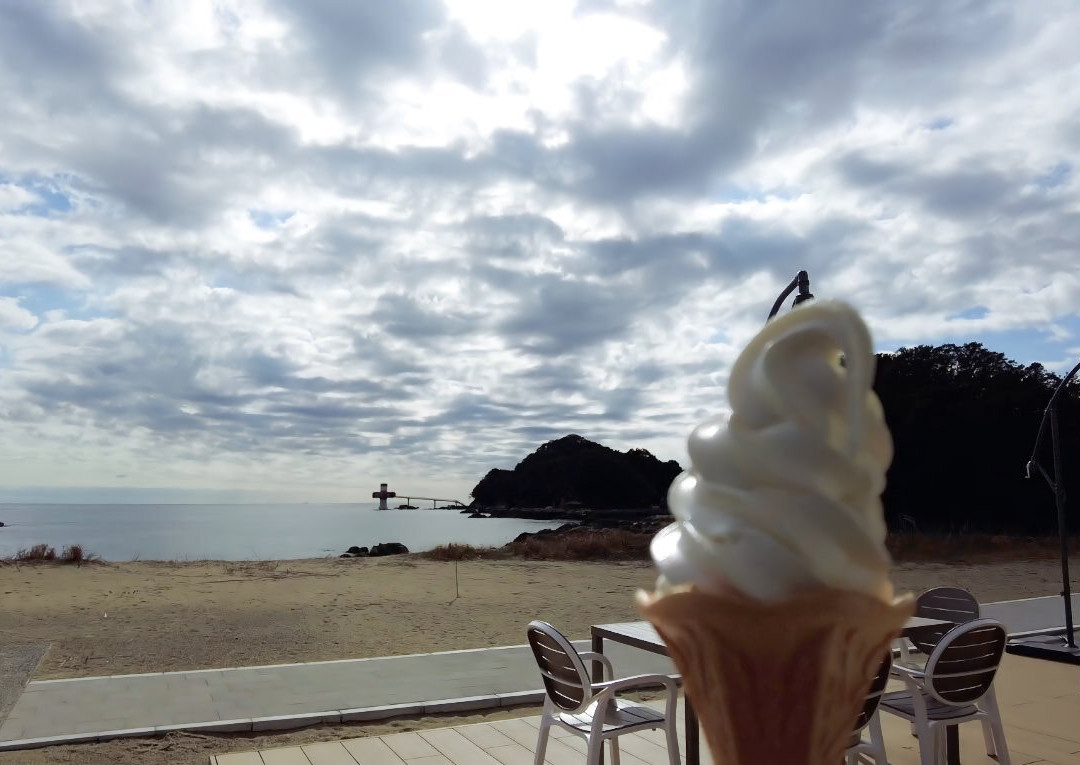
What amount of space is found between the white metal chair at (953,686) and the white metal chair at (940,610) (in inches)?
41.7

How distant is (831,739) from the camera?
1.03m

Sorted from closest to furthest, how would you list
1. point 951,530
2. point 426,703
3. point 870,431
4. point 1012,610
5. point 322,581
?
point 870,431
point 426,703
point 1012,610
point 322,581
point 951,530

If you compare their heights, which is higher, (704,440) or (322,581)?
(704,440)

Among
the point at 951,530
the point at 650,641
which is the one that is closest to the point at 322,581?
the point at 650,641

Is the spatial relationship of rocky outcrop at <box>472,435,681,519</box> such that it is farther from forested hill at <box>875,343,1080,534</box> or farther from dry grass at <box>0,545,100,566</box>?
dry grass at <box>0,545,100,566</box>

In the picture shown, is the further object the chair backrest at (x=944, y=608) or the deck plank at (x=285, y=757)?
the chair backrest at (x=944, y=608)

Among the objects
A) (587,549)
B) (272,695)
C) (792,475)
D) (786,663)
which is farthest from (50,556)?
(786,663)

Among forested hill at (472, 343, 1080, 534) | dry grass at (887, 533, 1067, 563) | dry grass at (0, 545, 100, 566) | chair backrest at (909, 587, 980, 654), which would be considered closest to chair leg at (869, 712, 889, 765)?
chair backrest at (909, 587, 980, 654)

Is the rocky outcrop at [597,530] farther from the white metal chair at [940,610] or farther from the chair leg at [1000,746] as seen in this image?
the chair leg at [1000,746]

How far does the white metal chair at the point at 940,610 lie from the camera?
5375 mm

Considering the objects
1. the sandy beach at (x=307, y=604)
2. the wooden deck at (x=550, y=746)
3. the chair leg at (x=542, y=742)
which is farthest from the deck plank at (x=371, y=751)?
the sandy beach at (x=307, y=604)

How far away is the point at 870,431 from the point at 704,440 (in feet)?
0.88

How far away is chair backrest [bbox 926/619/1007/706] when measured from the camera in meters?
3.93

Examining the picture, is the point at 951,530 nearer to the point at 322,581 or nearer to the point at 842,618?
the point at 322,581
